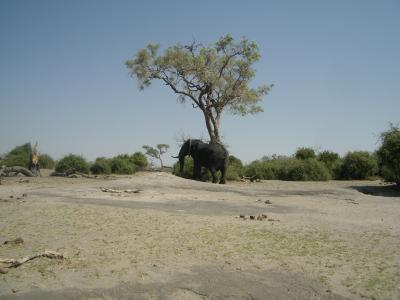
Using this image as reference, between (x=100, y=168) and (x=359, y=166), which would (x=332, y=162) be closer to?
(x=359, y=166)

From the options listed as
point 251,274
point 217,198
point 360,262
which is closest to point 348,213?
point 217,198

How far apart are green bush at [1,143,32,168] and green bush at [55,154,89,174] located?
8.49 ft

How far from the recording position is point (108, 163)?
30.5 meters

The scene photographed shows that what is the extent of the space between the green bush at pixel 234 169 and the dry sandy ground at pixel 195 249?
1122 cm

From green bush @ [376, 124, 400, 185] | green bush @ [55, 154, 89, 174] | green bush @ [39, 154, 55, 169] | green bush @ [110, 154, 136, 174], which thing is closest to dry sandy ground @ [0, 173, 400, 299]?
green bush @ [376, 124, 400, 185]

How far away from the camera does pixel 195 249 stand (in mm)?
7270

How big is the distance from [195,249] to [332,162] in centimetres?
2535

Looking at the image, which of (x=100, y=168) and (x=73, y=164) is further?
(x=100, y=168)

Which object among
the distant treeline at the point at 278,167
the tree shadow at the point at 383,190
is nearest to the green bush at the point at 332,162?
the distant treeline at the point at 278,167

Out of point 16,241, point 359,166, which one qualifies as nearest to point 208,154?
point 359,166

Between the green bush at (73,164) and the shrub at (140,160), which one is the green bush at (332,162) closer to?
the shrub at (140,160)

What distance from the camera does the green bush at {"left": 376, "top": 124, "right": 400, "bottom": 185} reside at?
19734 millimetres

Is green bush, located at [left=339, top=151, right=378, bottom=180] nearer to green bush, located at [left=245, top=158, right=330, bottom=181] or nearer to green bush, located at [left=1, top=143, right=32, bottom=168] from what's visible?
green bush, located at [left=245, top=158, right=330, bottom=181]

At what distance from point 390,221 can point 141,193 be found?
315 inches
